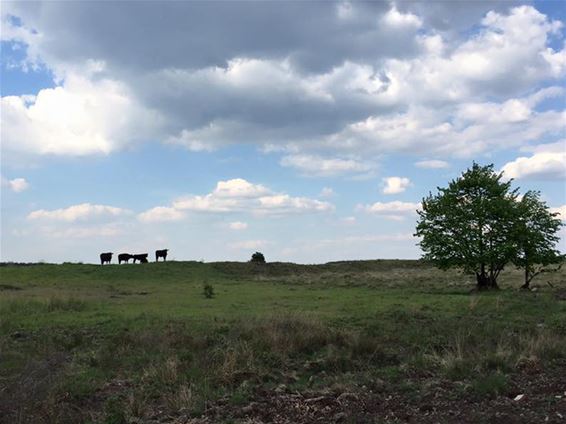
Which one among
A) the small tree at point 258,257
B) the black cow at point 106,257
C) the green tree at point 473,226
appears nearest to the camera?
the green tree at point 473,226

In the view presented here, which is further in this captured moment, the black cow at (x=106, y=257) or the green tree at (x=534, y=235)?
the black cow at (x=106, y=257)

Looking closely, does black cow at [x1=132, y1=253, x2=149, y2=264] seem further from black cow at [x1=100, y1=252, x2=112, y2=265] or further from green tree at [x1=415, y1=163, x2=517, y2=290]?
green tree at [x1=415, y1=163, x2=517, y2=290]

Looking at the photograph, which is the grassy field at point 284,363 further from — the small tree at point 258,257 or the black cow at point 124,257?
the small tree at point 258,257

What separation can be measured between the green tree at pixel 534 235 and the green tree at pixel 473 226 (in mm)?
653

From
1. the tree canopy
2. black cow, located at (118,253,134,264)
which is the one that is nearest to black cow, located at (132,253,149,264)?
black cow, located at (118,253,134,264)

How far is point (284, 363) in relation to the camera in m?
14.1

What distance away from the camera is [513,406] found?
30.8ft

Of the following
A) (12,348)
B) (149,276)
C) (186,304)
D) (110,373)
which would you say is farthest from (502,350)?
(149,276)

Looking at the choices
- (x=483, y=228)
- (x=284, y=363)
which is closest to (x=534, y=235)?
(x=483, y=228)

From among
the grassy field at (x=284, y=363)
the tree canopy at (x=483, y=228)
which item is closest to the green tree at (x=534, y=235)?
the tree canopy at (x=483, y=228)

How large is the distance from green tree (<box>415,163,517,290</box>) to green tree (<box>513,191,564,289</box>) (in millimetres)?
653

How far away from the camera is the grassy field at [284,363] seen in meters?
9.95

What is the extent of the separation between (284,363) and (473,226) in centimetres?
2852

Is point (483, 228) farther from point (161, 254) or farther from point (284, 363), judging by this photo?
point (161, 254)
